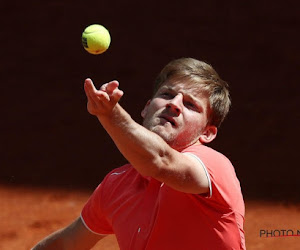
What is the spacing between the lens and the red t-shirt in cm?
341

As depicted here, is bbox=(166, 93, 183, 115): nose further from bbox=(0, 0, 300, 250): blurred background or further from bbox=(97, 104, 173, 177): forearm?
bbox=(0, 0, 300, 250): blurred background

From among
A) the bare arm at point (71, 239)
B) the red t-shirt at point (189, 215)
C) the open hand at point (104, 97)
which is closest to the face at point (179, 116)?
the red t-shirt at point (189, 215)

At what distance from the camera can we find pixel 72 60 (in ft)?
25.9

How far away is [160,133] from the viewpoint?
3.56 metres

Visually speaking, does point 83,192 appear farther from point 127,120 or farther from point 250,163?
point 127,120

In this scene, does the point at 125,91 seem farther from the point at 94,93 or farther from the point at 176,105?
the point at 94,93

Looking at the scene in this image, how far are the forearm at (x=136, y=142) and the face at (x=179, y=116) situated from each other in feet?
1.53

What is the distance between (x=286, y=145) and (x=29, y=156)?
230 cm

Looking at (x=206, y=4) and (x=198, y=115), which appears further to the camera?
(x=206, y=4)

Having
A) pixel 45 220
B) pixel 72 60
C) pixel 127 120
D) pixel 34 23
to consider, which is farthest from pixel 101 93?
pixel 34 23

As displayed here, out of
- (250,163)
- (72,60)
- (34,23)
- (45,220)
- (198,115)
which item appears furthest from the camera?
(34,23)

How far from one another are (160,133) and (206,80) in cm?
46

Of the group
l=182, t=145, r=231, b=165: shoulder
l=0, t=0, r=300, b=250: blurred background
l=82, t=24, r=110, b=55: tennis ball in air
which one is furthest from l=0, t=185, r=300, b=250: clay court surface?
l=82, t=24, r=110, b=55: tennis ball in air

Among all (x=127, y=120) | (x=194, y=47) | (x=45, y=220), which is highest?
(x=127, y=120)
